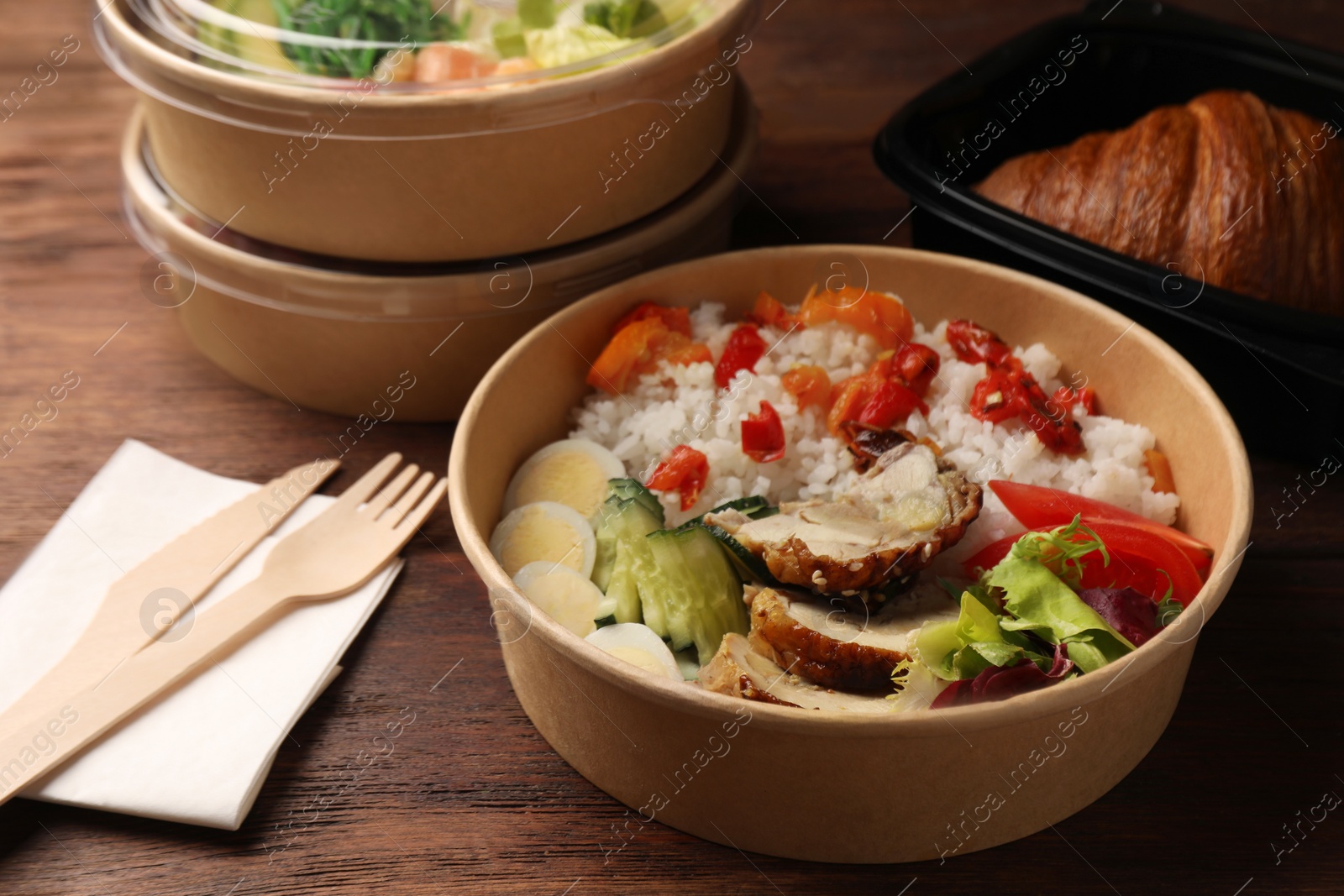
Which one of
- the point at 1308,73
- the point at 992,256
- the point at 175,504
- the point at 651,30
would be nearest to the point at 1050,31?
the point at 1308,73

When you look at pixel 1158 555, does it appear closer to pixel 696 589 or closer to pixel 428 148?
pixel 696 589

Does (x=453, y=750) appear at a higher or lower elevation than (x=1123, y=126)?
lower

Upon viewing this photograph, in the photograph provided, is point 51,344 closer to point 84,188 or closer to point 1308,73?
point 84,188

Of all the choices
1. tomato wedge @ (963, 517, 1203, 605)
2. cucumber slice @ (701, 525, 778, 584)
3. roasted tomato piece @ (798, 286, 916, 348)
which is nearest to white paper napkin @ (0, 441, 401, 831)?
cucumber slice @ (701, 525, 778, 584)

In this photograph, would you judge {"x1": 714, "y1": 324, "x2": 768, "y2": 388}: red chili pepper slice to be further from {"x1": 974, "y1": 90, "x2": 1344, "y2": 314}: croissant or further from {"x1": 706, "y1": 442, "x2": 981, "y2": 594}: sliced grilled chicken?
{"x1": 974, "y1": 90, "x2": 1344, "y2": 314}: croissant

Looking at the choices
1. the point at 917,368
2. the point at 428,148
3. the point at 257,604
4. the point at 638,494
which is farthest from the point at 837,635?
the point at 428,148

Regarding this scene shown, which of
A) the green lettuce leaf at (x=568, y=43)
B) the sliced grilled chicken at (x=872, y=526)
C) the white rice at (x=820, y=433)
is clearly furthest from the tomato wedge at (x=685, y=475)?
the green lettuce leaf at (x=568, y=43)

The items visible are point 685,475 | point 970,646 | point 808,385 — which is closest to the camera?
point 970,646
